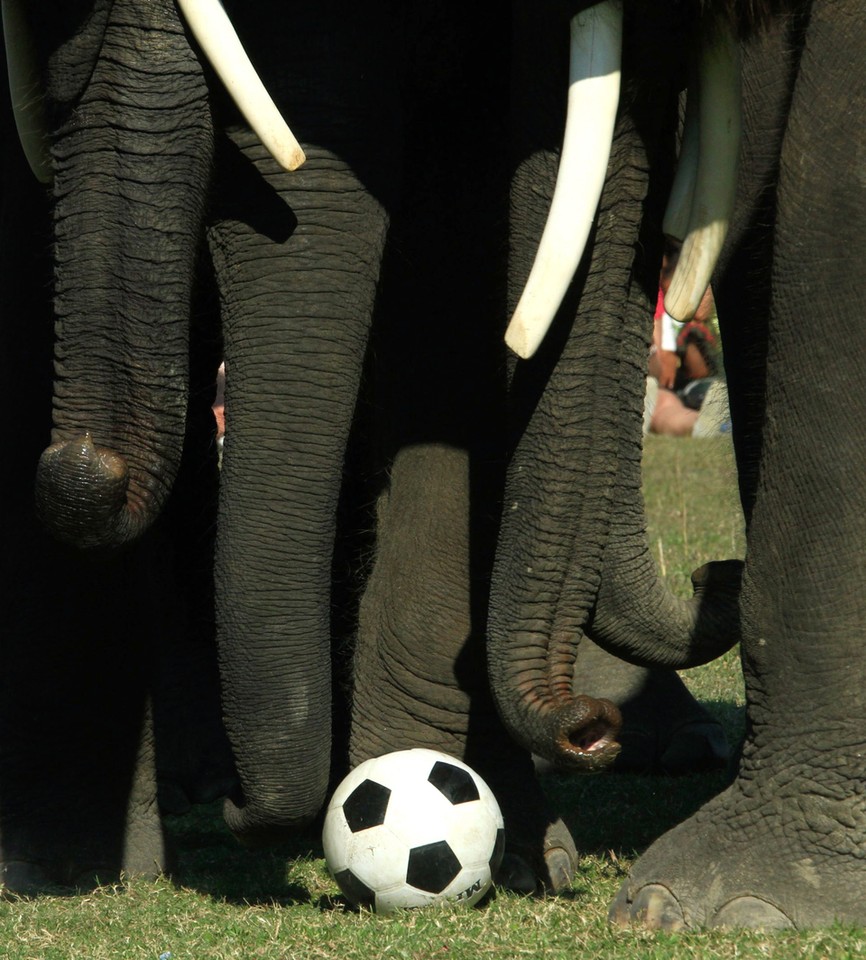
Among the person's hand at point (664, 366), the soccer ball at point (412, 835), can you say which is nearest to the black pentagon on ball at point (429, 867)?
the soccer ball at point (412, 835)

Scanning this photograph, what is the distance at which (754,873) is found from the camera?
3299mm

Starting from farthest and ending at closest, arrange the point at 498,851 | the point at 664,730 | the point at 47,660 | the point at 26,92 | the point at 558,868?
1. the point at 664,730
2. the point at 47,660
3. the point at 558,868
4. the point at 26,92
5. the point at 498,851

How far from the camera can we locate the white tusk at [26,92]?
3.52 metres

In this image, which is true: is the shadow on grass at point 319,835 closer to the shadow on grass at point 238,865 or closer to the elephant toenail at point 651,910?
the shadow on grass at point 238,865

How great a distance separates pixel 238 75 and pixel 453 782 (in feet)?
4.29

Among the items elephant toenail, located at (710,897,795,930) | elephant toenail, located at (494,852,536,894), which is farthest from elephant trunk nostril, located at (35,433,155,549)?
elephant toenail, located at (710,897,795,930)

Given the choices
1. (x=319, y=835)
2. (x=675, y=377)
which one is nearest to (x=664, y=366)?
(x=675, y=377)

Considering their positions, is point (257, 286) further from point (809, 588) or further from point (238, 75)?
point (809, 588)

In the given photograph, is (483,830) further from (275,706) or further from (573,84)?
(573,84)

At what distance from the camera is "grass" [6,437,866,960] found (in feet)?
10.3

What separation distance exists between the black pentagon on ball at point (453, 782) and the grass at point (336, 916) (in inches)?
8.0

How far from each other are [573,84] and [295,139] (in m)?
0.49

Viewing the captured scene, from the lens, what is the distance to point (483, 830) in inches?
137

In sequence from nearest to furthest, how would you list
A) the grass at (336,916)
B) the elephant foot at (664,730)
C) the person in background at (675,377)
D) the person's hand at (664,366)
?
the grass at (336,916)
the elephant foot at (664,730)
the person in background at (675,377)
the person's hand at (664,366)
